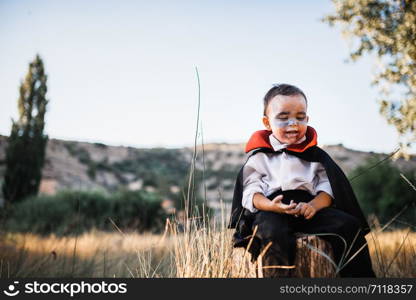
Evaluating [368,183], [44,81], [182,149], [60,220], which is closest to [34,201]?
[60,220]

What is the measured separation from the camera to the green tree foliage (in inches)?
464

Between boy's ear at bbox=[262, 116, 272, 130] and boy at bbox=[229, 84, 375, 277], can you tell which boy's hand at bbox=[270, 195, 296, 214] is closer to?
boy at bbox=[229, 84, 375, 277]

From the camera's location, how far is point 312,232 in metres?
1.91

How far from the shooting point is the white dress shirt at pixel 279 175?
2035 millimetres

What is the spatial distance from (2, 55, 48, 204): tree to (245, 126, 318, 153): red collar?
607 inches

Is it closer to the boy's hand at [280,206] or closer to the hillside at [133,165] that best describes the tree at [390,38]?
the boy's hand at [280,206]

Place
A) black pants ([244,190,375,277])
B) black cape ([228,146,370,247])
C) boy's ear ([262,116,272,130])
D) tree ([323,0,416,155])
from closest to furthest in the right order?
black pants ([244,190,375,277]) < black cape ([228,146,370,247]) < boy's ear ([262,116,272,130]) < tree ([323,0,416,155])

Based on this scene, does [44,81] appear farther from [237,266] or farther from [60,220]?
[237,266]

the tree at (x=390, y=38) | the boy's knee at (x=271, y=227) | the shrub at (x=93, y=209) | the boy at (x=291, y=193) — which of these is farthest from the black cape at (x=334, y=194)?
the shrub at (x=93, y=209)

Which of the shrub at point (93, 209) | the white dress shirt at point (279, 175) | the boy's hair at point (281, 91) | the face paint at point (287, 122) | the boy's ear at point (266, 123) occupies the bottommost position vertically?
the shrub at point (93, 209)

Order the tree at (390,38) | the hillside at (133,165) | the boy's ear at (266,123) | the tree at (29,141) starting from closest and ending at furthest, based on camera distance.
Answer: the boy's ear at (266,123)
the tree at (390,38)
the tree at (29,141)
the hillside at (133,165)

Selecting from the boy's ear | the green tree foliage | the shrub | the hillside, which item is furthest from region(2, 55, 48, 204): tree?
the boy's ear

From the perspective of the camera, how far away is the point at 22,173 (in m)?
15.9

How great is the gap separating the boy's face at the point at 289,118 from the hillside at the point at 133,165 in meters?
23.7
